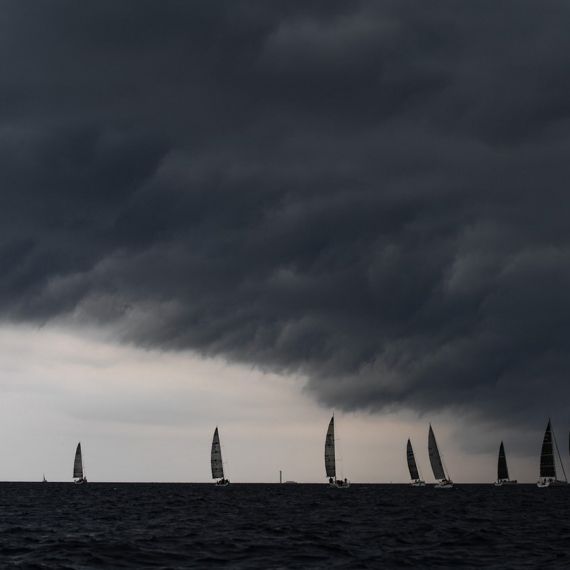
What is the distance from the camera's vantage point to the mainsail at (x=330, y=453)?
172250 millimetres

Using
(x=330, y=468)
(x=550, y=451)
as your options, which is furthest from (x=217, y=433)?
(x=550, y=451)

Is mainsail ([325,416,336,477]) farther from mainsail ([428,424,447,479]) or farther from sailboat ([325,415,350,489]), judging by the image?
mainsail ([428,424,447,479])

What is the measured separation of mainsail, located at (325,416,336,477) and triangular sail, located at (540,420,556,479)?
49.7 metres

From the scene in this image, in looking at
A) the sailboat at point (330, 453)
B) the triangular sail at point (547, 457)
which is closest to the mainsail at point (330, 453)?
the sailboat at point (330, 453)

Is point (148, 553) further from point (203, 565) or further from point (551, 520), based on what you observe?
point (551, 520)

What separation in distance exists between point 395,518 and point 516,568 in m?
41.5

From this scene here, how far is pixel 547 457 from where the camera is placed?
190375 mm

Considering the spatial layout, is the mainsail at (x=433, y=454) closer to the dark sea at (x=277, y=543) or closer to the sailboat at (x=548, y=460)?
the sailboat at (x=548, y=460)

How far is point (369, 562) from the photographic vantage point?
39.2 m

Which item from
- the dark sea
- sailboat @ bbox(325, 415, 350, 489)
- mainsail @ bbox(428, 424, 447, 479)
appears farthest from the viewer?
mainsail @ bbox(428, 424, 447, 479)

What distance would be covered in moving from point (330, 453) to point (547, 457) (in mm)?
55291

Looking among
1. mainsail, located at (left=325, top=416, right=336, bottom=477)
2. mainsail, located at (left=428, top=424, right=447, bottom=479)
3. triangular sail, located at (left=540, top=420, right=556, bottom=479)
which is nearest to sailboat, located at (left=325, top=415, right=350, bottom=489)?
mainsail, located at (left=325, top=416, right=336, bottom=477)

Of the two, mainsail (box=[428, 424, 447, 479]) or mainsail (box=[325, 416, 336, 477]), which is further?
mainsail (box=[428, 424, 447, 479])

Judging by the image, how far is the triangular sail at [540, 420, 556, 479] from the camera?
184062 mm
